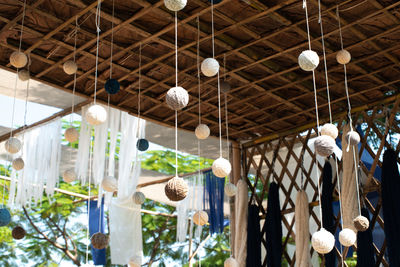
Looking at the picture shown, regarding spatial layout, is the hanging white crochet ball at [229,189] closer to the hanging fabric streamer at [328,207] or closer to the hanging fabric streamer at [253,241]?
the hanging fabric streamer at [328,207]

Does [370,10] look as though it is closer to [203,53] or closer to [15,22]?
[203,53]

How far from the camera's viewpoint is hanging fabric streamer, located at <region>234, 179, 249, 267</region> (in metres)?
4.67

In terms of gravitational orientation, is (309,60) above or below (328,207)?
above

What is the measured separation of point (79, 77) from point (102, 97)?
0.39m

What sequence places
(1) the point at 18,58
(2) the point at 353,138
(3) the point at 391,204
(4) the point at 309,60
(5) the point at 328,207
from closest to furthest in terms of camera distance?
(4) the point at 309,60 → (2) the point at 353,138 → (1) the point at 18,58 → (3) the point at 391,204 → (5) the point at 328,207

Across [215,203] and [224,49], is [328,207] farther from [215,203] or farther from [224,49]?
[215,203]

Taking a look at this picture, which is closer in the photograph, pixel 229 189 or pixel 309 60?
pixel 309 60

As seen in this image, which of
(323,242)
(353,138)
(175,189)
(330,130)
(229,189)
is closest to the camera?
(175,189)

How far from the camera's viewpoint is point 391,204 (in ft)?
12.6

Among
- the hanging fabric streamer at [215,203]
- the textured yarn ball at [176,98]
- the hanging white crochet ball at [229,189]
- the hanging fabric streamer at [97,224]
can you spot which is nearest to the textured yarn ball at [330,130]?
the textured yarn ball at [176,98]

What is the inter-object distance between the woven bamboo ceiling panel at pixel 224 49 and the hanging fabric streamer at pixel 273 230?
67 centimetres

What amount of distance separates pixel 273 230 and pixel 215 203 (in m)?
1.62

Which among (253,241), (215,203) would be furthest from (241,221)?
(215,203)

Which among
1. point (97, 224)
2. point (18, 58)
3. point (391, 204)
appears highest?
point (18, 58)
